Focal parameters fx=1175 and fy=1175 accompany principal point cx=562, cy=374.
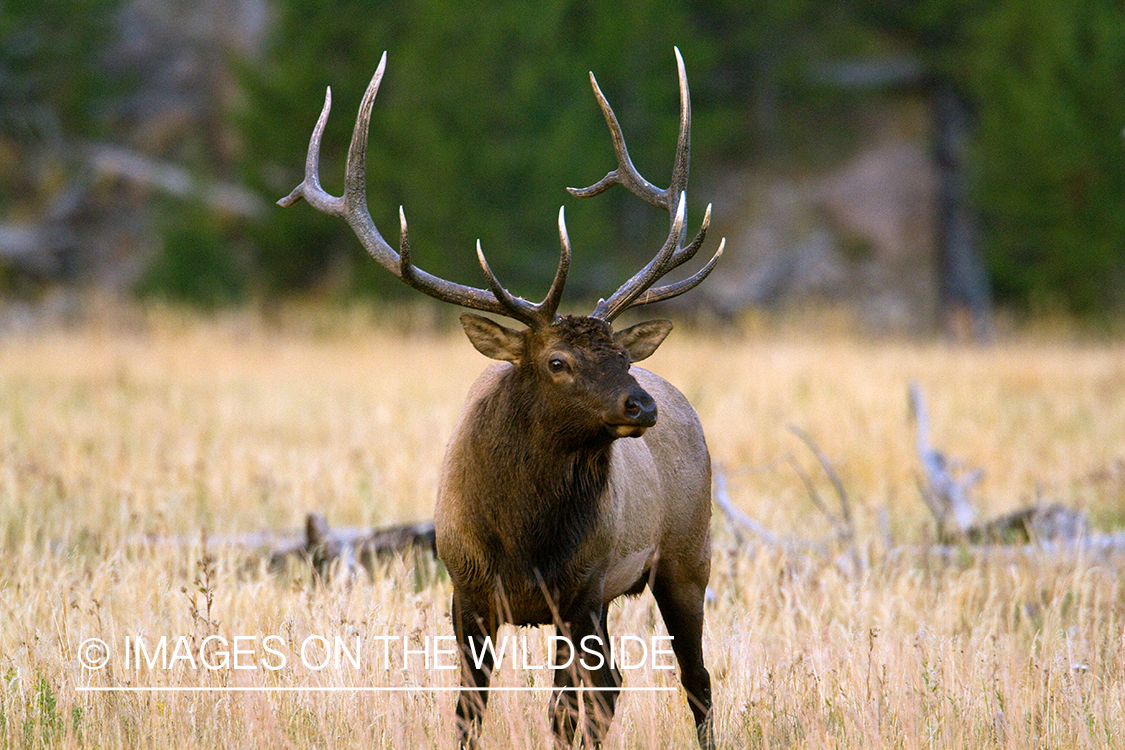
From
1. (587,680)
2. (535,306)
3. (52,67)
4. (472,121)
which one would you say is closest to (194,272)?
(472,121)

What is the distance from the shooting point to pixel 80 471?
24.7ft

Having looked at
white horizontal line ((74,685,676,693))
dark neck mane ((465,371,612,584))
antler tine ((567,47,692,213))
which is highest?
antler tine ((567,47,692,213))

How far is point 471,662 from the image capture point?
373 centimetres

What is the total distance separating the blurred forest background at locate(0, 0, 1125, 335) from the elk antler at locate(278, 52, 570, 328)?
13.0m

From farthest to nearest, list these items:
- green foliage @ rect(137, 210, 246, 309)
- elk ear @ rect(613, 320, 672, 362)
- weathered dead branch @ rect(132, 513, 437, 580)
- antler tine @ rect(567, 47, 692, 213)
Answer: green foliage @ rect(137, 210, 246, 309) → weathered dead branch @ rect(132, 513, 437, 580) → antler tine @ rect(567, 47, 692, 213) → elk ear @ rect(613, 320, 672, 362)

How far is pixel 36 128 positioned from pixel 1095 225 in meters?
19.4

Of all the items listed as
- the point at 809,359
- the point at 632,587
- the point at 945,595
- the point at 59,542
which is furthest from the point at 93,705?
the point at 809,359

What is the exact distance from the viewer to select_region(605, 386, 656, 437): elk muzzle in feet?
11.4

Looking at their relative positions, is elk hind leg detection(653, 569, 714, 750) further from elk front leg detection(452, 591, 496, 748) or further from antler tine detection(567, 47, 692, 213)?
antler tine detection(567, 47, 692, 213)

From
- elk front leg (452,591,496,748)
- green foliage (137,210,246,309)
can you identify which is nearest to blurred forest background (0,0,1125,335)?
green foliage (137,210,246,309)

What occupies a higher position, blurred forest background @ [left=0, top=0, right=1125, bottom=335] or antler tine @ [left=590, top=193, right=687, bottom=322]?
blurred forest background @ [left=0, top=0, right=1125, bottom=335]

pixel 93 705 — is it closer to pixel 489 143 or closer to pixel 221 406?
pixel 221 406

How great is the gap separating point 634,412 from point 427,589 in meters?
1.89

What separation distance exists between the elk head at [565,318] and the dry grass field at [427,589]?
1.05 m
